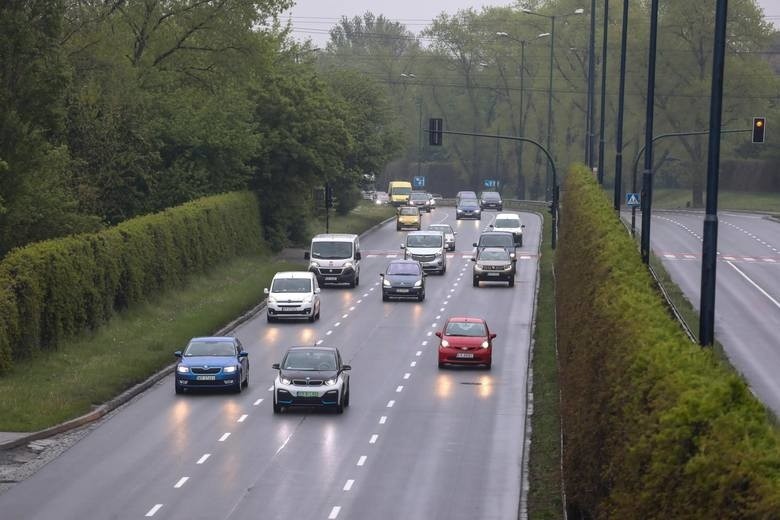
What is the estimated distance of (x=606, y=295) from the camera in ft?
76.8

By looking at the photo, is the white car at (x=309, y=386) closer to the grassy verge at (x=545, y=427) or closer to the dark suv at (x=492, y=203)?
the grassy verge at (x=545, y=427)

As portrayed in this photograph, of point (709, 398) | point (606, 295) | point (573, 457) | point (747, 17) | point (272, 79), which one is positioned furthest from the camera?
point (747, 17)

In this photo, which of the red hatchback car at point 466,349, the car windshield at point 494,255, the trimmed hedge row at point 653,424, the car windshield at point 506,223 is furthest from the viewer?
the car windshield at point 506,223

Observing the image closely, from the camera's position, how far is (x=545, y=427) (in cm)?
3177

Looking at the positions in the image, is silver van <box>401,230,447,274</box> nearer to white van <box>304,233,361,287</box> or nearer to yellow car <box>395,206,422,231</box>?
white van <box>304,233,361,287</box>

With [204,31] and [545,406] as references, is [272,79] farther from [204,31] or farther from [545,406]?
[545,406]

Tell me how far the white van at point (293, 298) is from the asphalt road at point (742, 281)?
13856 mm

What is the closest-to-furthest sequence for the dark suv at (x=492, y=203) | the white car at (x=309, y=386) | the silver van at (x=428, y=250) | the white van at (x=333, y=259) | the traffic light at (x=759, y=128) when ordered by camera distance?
1. the white car at (x=309, y=386)
2. the traffic light at (x=759, y=128)
3. the white van at (x=333, y=259)
4. the silver van at (x=428, y=250)
5. the dark suv at (x=492, y=203)

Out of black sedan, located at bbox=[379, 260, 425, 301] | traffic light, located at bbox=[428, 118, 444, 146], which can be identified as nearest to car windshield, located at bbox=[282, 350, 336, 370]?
black sedan, located at bbox=[379, 260, 425, 301]

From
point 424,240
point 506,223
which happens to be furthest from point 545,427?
point 506,223

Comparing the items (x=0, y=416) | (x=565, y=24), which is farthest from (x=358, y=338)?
(x=565, y=24)

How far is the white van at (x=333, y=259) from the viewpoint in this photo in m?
61.8

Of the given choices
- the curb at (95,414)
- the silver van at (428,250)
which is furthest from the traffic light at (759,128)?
the silver van at (428,250)

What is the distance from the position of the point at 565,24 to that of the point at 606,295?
123 m
